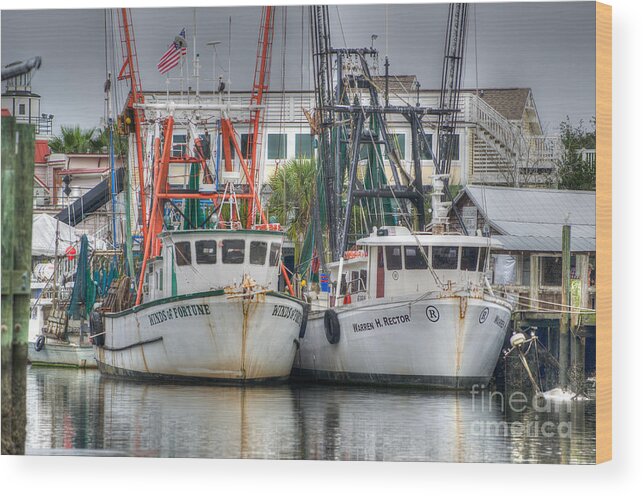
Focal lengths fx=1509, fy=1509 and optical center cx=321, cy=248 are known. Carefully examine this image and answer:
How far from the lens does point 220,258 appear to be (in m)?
27.1

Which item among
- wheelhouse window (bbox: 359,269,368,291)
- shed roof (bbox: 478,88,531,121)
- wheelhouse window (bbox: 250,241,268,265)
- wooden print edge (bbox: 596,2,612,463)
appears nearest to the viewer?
wooden print edge (bbox: 596,2,612,463)

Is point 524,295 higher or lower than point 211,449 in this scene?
higher

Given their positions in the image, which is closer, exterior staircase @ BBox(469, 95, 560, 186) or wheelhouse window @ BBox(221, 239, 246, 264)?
exterior staircase @ BBox(469, 95, 560, 186)

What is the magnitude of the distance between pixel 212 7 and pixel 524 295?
777 centimetres

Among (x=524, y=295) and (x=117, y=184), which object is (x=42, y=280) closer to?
(x=117, y=184)

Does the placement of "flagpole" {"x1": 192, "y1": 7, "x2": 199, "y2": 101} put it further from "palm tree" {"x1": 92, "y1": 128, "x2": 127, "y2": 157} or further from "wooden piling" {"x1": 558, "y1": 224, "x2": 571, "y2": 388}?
"wooden piling" {"x1": 558, "y1": 224, "x2": 571, "y2": 388}

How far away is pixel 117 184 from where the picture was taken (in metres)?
27.3

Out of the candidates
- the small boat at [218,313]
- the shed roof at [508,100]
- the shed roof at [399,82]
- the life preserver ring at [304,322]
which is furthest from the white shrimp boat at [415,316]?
the shed roof at [508,100]

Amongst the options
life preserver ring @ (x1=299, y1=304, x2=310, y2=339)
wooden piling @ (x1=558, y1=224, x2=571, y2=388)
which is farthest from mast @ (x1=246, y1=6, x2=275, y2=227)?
wooden piling @ (x1=558, y1=224, x2=571, y2=388)

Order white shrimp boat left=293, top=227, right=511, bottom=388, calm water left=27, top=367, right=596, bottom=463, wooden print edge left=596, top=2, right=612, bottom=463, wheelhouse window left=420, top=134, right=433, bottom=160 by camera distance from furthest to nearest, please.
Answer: white shrimp boat left=293, top=227, right=511, bottom=388
wheelhouse window left=420, top=134, right=433, bottom=160
calm water left=27, top=367, right=596, bottom=463
wooden print edge left=596, top=2, right=612, bottom=463

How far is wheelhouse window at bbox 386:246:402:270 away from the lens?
2670 cm

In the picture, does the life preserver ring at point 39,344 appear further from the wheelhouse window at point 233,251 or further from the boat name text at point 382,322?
the boat name text at point 382,322

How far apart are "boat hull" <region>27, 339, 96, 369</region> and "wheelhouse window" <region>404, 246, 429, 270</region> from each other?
8.38m

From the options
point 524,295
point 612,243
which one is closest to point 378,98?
point 524,295
